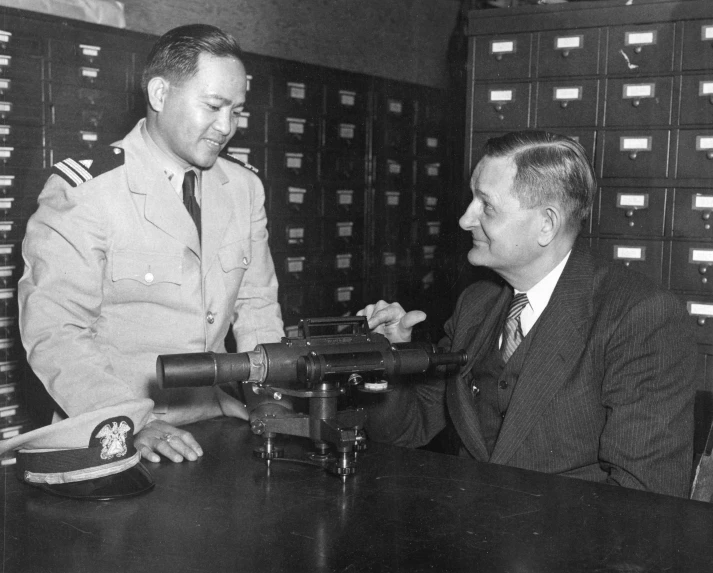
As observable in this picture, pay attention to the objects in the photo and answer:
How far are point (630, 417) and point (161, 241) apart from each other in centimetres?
113

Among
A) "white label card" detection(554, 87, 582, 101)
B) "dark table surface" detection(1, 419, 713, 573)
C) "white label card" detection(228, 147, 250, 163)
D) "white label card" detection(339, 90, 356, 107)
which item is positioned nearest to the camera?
"dark table surface" detection(1, 419, 713, 573)

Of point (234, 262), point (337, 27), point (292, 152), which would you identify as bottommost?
point (234, 262)

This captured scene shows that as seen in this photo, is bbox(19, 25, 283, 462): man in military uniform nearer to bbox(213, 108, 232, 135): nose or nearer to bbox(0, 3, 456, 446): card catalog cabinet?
bbox(213, 108, 232, 135): nose

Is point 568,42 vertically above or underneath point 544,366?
above

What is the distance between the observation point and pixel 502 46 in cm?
300

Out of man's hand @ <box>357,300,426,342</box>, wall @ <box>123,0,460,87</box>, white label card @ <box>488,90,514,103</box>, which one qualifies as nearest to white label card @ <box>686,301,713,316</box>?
white label card @ <box>488,90,514,103</box>

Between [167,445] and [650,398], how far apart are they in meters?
0.95

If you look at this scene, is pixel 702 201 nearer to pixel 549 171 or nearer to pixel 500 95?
pixel 500 95

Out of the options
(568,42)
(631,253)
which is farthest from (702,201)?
(568,42)

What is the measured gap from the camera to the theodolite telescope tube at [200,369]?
4.01 feet

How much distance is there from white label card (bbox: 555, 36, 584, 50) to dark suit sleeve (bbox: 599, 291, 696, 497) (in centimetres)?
147

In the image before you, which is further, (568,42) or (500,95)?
(500,95)

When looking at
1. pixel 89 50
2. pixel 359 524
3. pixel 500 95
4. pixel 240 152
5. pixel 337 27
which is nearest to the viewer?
pixel 359 524

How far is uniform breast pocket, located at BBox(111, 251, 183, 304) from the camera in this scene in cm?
184
